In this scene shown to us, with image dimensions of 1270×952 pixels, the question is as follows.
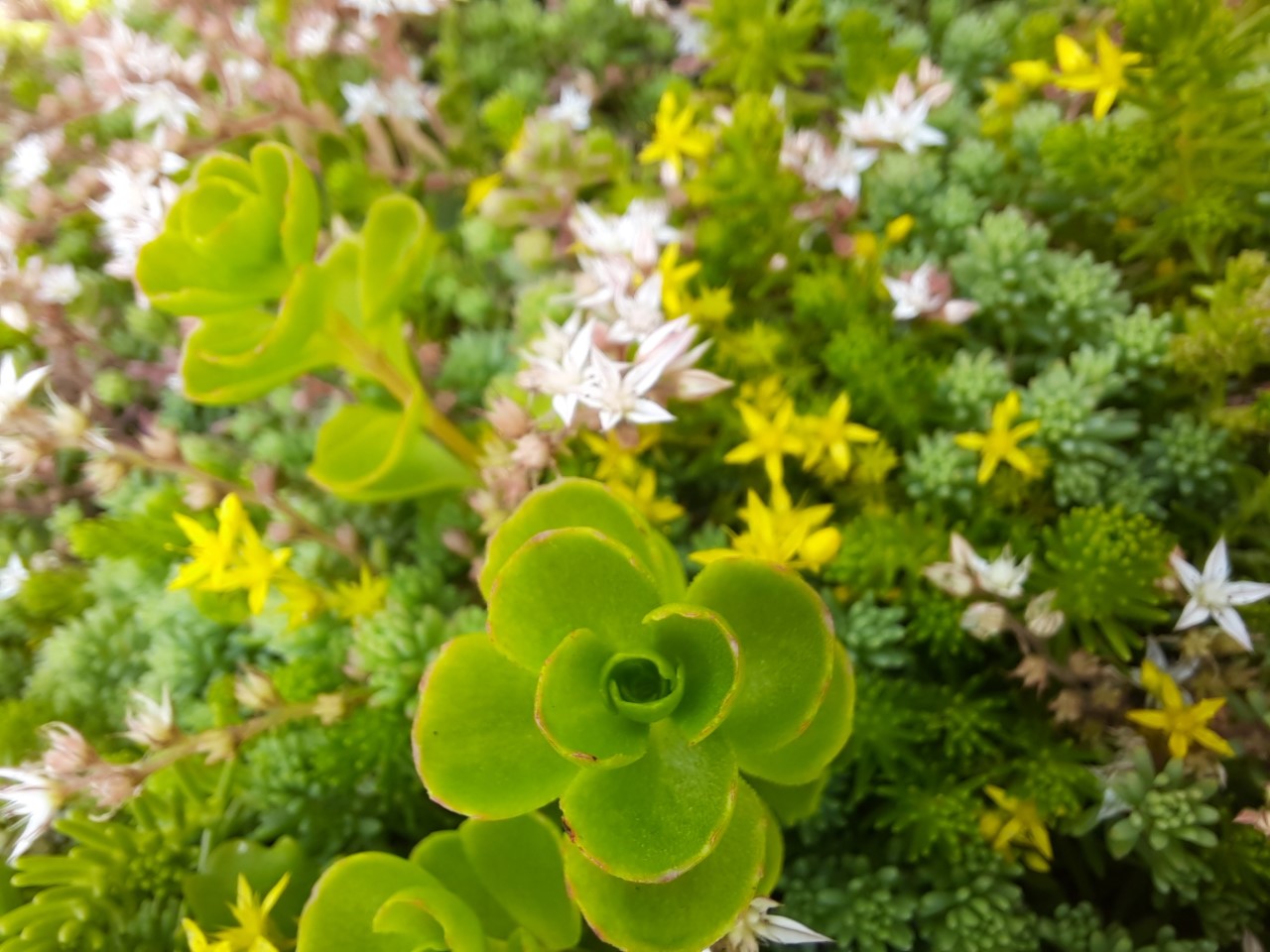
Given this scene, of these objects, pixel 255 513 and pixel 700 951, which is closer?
pixel 700 951


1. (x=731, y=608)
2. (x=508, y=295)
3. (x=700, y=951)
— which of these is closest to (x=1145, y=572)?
(x=731, y=608)

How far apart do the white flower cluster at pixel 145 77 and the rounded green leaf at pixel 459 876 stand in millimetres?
1276

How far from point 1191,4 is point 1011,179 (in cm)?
32

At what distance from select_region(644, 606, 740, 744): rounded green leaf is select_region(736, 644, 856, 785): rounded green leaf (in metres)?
0.09

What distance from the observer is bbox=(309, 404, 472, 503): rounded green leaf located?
115cm

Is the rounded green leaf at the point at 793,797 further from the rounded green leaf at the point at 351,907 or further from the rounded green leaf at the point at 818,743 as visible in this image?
the rounded green leaf at the point at 351,907

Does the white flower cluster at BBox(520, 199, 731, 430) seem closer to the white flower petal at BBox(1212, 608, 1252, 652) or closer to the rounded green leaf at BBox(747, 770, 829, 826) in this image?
the rounded green leaf at BBox(747, 770, 829, 826)

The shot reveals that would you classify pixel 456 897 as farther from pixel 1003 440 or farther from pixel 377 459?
pixel 1003 440

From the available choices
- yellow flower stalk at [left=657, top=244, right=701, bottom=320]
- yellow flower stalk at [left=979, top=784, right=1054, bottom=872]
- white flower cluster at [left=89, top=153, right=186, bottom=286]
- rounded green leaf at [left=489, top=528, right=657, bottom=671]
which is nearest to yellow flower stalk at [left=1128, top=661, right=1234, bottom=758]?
yellow flower stalk at [left=979, top=784, right=1054, bottom=872]

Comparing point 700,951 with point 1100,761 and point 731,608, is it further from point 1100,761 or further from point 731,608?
point 1100,761

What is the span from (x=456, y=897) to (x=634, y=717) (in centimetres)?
25

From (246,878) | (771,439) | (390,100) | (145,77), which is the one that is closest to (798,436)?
(771,439)

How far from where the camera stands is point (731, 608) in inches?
31.3

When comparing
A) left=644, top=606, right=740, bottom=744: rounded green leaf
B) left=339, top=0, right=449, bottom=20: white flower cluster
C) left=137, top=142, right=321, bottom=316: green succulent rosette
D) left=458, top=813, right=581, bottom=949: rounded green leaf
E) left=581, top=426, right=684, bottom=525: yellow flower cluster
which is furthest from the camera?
left=339, top=0, right=449, bottom=20: white flower cluster
